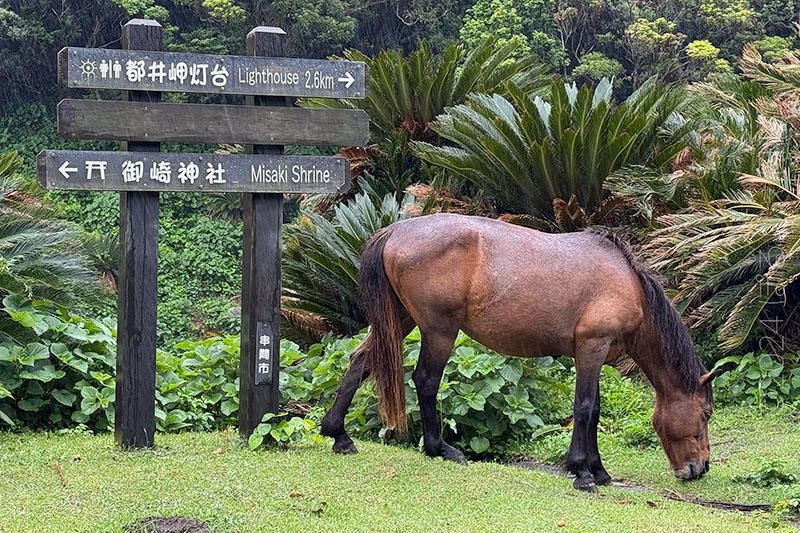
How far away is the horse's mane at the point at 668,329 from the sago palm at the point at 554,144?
15.3 ft

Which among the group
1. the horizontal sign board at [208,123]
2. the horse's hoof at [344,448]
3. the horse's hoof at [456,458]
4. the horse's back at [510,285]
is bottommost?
the horse's hoof at [456,458]

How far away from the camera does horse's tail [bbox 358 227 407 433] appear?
6648mm

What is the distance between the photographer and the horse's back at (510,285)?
6617 millimetres

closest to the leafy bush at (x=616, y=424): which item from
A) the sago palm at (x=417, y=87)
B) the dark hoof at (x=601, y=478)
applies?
the dark hoof at (x=601, y=478)

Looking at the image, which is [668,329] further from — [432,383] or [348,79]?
[348,79]

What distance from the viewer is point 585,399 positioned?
651 cm

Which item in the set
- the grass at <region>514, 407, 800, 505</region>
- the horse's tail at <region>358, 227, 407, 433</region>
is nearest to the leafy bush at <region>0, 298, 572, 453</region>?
the grass at <region>514, 407, 800, 505</region>

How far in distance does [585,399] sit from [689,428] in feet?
2.54

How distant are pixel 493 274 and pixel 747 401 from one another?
4.00 meters

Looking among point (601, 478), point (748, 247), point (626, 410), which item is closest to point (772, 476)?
point (601, 478)

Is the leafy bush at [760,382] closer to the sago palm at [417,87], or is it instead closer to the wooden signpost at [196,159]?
the wooden signpost at [196,159]

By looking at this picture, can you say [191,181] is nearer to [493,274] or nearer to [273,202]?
[273,202]

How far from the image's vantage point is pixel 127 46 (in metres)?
6.45

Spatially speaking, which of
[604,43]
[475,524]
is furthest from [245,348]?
[604,43]
